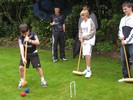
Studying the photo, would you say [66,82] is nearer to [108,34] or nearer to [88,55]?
[88,55]

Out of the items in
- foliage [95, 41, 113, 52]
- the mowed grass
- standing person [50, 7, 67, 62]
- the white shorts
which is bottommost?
the mowed grass

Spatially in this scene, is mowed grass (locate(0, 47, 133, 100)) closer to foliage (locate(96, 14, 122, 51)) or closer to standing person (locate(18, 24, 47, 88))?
standing person (locate(18, 24, 47, 88))

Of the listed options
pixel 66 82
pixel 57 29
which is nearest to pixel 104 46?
pixel 57 29

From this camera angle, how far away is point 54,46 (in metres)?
9.98

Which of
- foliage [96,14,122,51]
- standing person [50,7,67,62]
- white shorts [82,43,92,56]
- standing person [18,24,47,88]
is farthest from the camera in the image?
foliage [96,14,122,51]

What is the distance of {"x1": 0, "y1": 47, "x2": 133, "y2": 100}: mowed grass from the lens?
262 inches

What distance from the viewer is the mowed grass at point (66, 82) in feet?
21.8

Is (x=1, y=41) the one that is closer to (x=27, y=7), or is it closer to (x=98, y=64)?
(x=27, y=7)

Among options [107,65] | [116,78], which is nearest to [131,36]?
[116,78]

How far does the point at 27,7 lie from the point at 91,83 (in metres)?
7.49

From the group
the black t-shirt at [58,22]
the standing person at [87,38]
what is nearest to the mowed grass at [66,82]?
the standing person at [87,38]

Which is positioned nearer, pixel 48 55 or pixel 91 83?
pixel 91 83

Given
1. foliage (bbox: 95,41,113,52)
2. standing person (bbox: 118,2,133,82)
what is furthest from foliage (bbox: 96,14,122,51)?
standing person (bbox: 118,2,133,82)

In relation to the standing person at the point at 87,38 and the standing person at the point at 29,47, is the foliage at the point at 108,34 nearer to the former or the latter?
the standing person at the point at 87,38
